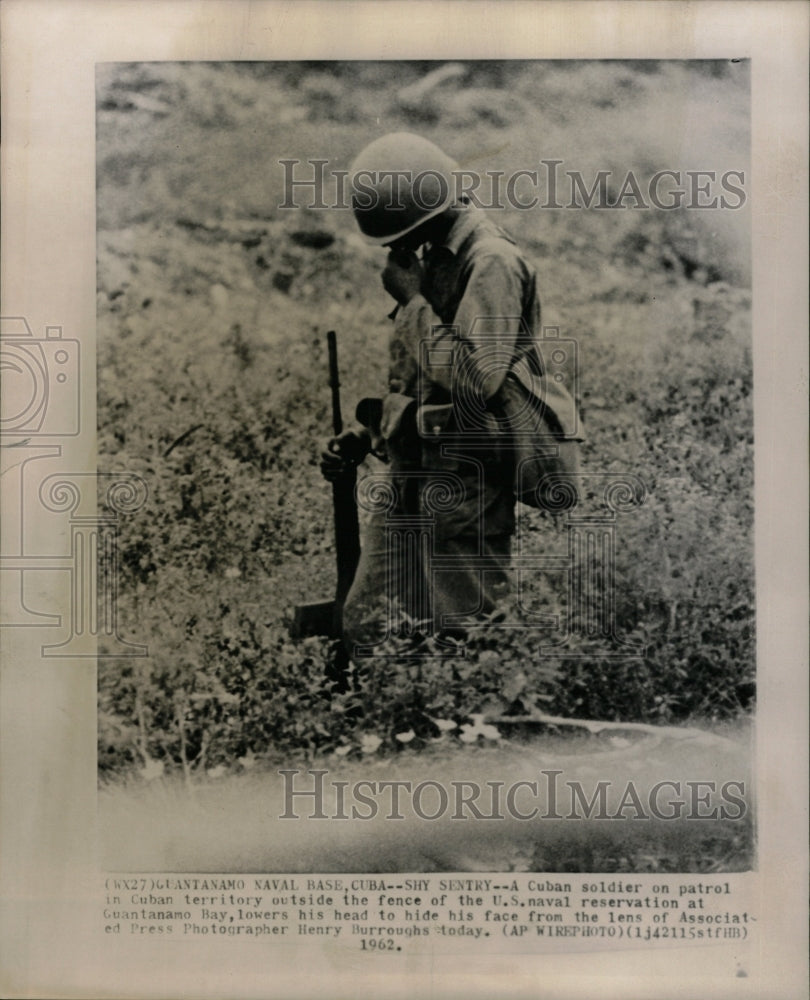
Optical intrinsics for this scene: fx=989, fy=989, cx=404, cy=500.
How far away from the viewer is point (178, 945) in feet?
6.46

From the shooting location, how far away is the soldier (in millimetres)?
1987

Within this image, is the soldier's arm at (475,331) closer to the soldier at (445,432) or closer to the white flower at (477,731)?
the soldier at (445,432)

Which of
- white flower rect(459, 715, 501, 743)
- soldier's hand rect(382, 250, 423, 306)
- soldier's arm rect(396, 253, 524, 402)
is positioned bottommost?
white flower rect(459, 715, 501, 743)

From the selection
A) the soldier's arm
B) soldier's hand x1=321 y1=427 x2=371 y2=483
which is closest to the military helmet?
the soldier's arm

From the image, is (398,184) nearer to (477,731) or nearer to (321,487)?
(321,487)

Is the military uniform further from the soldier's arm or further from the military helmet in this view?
the military helmet

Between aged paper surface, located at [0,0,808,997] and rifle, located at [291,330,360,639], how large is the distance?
0.03 meters

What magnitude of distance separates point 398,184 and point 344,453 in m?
0.56

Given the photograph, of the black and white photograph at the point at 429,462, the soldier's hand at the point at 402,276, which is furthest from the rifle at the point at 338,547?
the soldier's hand at the point at 402,276

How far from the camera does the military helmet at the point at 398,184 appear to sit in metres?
2.01

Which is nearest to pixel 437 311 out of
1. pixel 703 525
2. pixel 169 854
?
pixel 703 525

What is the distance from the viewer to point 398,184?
2008mm

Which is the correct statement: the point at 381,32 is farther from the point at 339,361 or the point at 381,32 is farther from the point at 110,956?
the point at 110,956

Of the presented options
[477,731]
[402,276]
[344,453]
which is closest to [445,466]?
[344,453]
